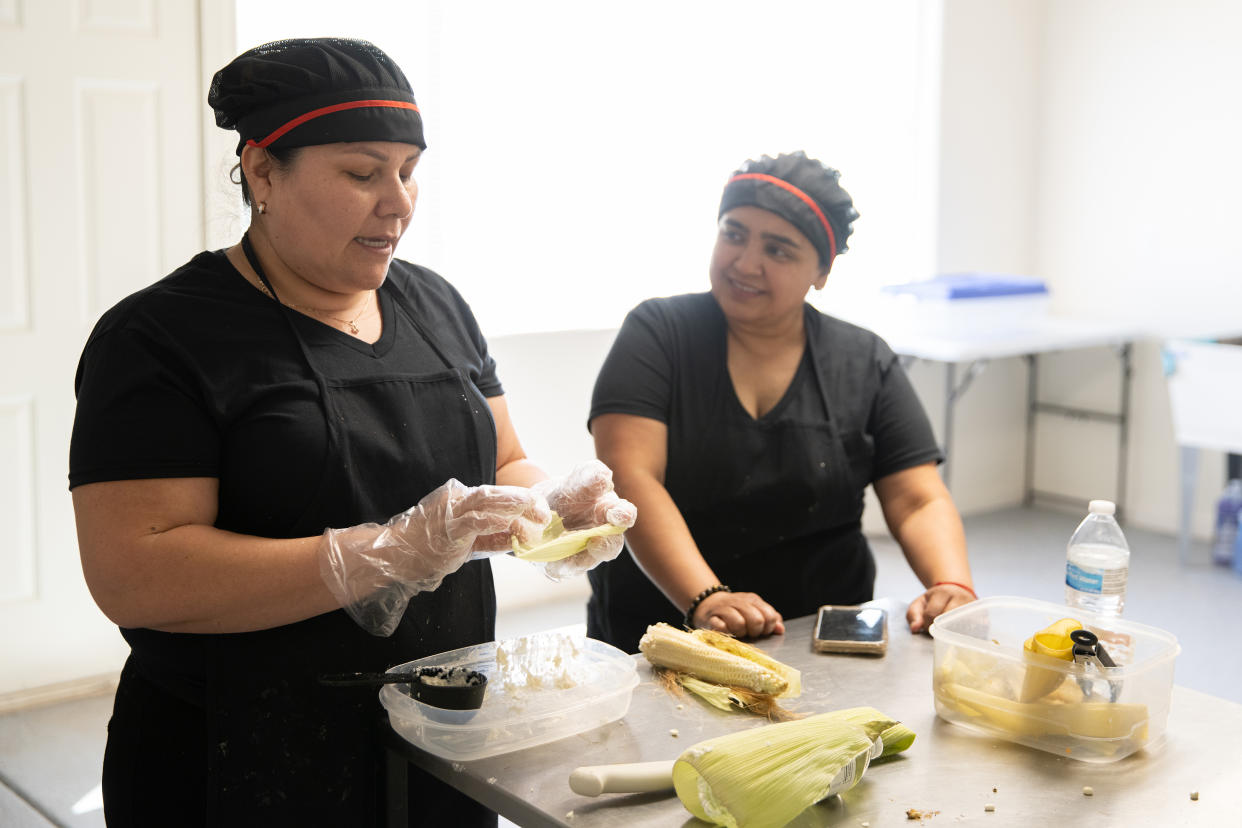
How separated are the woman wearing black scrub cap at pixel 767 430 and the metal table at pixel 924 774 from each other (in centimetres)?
51

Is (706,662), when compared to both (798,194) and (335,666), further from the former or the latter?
(798,194)

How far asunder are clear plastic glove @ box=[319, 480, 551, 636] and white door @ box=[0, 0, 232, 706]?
7.49 feet

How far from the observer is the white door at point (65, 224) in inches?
130

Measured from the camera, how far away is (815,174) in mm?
2279

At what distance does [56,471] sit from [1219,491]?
4.53 meters

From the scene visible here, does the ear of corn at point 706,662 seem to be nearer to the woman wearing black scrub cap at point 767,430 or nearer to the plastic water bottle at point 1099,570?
the woman wearing black scrub cap at point 767,430

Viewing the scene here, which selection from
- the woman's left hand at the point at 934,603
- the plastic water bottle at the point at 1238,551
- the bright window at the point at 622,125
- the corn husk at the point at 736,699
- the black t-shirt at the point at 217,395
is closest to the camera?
the black t-shirt at the point at 217,395

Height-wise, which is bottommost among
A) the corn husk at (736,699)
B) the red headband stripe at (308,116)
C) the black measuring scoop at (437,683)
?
the corn husk at (736,699)

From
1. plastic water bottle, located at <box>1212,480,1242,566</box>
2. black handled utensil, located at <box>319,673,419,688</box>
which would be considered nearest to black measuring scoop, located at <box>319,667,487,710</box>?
black handled utensil, located at <box>319,673,419,688</box>

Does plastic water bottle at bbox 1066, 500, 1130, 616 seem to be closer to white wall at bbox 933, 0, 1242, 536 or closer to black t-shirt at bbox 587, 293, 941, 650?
black t-shirt at bbox 587, 293, 941, 650

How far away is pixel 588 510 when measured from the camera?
1.72 metres

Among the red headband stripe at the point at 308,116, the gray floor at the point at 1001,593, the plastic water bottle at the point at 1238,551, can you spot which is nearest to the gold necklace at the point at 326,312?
the red headband stripe at the point at 308,116

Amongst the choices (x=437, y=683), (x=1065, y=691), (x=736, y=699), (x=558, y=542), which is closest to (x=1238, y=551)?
(x=1065, y=691)

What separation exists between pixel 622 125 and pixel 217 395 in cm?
337
